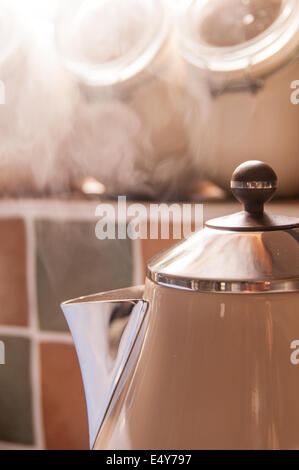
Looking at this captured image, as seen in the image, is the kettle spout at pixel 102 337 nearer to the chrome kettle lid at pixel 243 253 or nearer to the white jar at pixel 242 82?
the chrome kettle lid at pixel 243 253

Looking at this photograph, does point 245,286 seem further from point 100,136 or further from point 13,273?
point 13,273

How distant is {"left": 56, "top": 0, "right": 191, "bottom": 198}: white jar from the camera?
2.57 feet

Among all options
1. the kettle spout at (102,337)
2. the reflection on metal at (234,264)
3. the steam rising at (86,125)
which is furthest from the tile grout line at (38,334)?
the reflection on metal at (234,264)

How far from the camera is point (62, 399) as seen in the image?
93cm

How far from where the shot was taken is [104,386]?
525 mm

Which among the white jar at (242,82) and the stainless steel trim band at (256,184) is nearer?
the stainless steel trim band at (256,184)

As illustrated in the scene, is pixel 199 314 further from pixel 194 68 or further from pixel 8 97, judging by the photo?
pixel 8 97

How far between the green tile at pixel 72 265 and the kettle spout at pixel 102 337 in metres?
0.30

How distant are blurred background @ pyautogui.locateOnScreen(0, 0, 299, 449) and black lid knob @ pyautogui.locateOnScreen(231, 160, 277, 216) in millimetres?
270

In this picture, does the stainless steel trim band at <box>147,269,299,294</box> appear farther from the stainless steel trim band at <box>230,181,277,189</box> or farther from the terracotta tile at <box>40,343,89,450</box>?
the terracotta tile at <box>40,343,89,450</box>

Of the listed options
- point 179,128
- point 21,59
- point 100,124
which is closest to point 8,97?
point 21,59

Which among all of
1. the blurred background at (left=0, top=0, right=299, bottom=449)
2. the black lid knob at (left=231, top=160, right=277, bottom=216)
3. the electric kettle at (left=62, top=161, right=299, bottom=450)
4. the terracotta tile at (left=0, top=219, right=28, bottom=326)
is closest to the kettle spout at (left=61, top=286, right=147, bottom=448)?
the electric kettle at (left=62, top=161, right=299, bottom=450)

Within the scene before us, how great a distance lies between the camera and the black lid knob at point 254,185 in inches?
18.4

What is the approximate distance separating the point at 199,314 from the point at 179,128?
1.37ft
